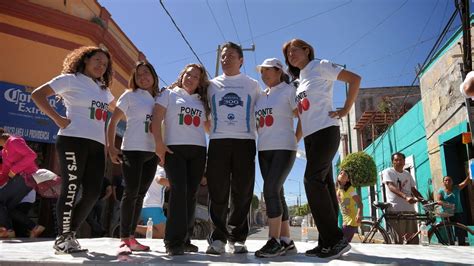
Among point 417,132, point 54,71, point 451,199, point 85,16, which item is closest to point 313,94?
point 451,199

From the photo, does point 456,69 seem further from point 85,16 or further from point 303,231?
point 85,16

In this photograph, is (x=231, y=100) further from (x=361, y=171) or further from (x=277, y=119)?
(x=361, y=171)

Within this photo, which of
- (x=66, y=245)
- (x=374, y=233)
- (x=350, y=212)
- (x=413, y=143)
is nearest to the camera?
(x=66, y=245)

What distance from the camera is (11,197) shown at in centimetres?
552

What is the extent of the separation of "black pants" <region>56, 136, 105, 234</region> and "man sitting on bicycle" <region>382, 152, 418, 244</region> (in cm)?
502

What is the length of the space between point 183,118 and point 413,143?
1310 centimetres

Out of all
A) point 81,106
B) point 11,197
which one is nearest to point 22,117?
point 11,197

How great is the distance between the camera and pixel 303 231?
5.83 m

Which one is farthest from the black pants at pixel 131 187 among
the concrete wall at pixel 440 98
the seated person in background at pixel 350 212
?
the concrete wall at pixel 440 98

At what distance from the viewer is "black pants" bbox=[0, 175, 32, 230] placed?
17.8 feet

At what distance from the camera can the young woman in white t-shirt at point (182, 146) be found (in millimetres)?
3119

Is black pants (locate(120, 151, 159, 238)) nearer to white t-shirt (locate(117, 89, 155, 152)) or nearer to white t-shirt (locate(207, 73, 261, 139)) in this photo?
white t-shirt (locate(117, 89, 155, 152))

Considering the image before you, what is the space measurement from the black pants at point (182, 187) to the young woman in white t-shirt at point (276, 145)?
59 centimetres

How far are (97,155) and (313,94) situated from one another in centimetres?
202
